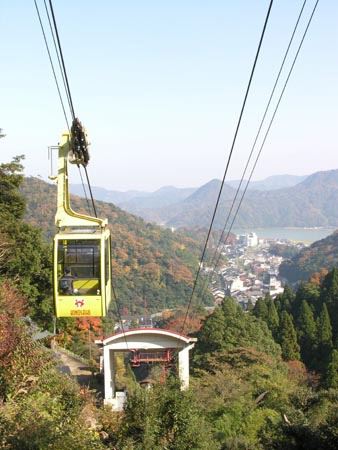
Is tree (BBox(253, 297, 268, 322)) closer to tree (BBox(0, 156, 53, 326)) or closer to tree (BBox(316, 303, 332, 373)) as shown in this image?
tree (BBox(316, 303, 332, 373))

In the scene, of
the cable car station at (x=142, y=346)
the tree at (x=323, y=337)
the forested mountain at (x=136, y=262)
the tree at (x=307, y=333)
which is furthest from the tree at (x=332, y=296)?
the forested mountain at (x=136, y=262)

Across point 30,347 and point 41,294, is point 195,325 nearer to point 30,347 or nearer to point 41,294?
point 41,294

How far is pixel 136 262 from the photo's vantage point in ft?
221

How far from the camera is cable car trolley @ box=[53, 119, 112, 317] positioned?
6504mm

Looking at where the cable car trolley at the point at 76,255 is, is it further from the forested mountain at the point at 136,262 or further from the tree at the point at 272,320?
the forested mountain at the point at 136,262

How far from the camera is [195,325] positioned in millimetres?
30969

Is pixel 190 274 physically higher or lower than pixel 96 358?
lower

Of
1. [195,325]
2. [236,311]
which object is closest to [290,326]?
[236,311]

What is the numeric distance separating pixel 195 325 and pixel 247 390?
57.3 feet

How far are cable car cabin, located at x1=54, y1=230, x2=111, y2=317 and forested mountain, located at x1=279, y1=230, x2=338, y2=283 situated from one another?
248 ft

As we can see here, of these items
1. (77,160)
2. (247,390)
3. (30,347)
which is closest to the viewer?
(77,160)

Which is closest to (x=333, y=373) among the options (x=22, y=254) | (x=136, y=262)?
(x=22, y=254)

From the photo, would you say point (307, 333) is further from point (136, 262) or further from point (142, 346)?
point (136, 262)

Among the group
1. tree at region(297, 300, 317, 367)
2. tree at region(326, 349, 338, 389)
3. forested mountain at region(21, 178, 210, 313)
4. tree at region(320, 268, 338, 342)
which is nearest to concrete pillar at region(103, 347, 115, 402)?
tree at region(326, 349, 338, 389)
